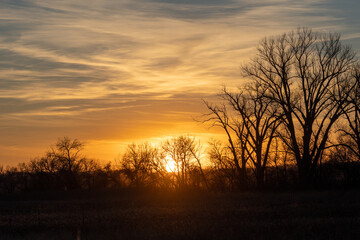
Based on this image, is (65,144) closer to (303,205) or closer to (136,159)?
(136,159)

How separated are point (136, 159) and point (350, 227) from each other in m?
78.5

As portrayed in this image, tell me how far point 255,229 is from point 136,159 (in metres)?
78.0

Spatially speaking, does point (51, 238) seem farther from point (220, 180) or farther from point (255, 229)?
point (220, 180)

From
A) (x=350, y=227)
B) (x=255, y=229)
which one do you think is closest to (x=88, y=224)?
(x=255, y=229)

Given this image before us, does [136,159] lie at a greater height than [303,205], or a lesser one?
greater

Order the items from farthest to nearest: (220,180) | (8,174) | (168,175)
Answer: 1. (8,174)
2. (168,175)
3. (220,180)

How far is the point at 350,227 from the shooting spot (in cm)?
1808

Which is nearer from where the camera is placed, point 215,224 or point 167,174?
point 215,224

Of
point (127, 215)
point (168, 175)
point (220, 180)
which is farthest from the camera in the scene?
point (168, 175)

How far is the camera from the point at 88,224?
73.8 ft

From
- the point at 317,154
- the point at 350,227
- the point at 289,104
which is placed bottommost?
the point at 350,227

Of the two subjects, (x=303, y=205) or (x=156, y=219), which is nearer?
(x=156, y=219)

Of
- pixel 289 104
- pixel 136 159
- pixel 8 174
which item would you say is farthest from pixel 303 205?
pixel 8 174

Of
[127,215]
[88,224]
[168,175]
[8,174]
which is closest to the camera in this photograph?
[88,224]
